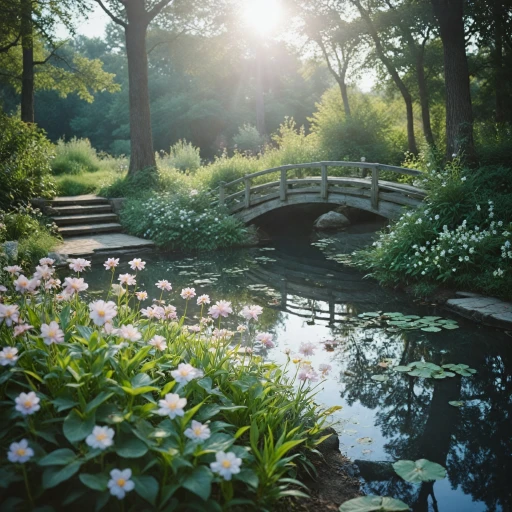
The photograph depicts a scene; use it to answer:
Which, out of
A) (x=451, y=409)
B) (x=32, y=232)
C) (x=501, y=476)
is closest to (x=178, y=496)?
(x=501, y=476)

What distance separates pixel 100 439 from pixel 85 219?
1079 cm

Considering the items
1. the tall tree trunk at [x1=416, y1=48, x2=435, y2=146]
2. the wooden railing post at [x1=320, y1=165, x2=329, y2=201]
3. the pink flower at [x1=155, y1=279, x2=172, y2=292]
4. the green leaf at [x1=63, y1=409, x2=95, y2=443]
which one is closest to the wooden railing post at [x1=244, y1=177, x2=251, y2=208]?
the wooden railing post at [x1=320, y1=165, x2=329, y2=201]

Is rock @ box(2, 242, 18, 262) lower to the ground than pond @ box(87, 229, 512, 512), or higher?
higher

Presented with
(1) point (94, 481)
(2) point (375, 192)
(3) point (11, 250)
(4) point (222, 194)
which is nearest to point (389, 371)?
(1) point (94, 481)

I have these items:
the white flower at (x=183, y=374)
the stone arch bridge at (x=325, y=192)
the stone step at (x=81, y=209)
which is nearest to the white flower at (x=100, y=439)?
the white flower at (x=183, y=374)

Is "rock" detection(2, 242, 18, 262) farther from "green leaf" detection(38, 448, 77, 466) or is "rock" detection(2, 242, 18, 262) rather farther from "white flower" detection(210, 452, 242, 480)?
"white flower" detection(210, 452, 242, 480)

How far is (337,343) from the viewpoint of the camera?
5.36 meters

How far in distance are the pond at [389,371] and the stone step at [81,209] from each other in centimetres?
398

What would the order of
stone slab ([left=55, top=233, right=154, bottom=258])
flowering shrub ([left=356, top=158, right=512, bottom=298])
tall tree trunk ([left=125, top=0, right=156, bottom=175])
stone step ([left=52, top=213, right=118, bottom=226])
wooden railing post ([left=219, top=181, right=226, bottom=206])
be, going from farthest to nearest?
1. tall tree trunk ([left=125, top=0, right=156, bottom=175])
2. wooden railing post ([left=219, top=181, right=226, bottom=206])
3. stone step ([left=52, top=213, right=118, bottom=226])
4. stone slab ([left=55, top=233, right=154, bottom=258])
5. flowering shrub ([left=356, top=158, right=512, bottom=298])

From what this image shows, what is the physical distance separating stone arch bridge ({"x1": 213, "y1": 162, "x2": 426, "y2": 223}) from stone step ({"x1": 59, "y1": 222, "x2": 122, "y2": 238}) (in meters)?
2.54

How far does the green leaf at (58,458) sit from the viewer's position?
1.95 meters

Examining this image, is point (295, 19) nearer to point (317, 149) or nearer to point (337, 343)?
point (317, 149)

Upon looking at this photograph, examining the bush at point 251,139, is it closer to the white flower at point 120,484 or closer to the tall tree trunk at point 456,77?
the tall tree trunk at point 456,77

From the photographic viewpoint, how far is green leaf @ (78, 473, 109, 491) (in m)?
1.87
